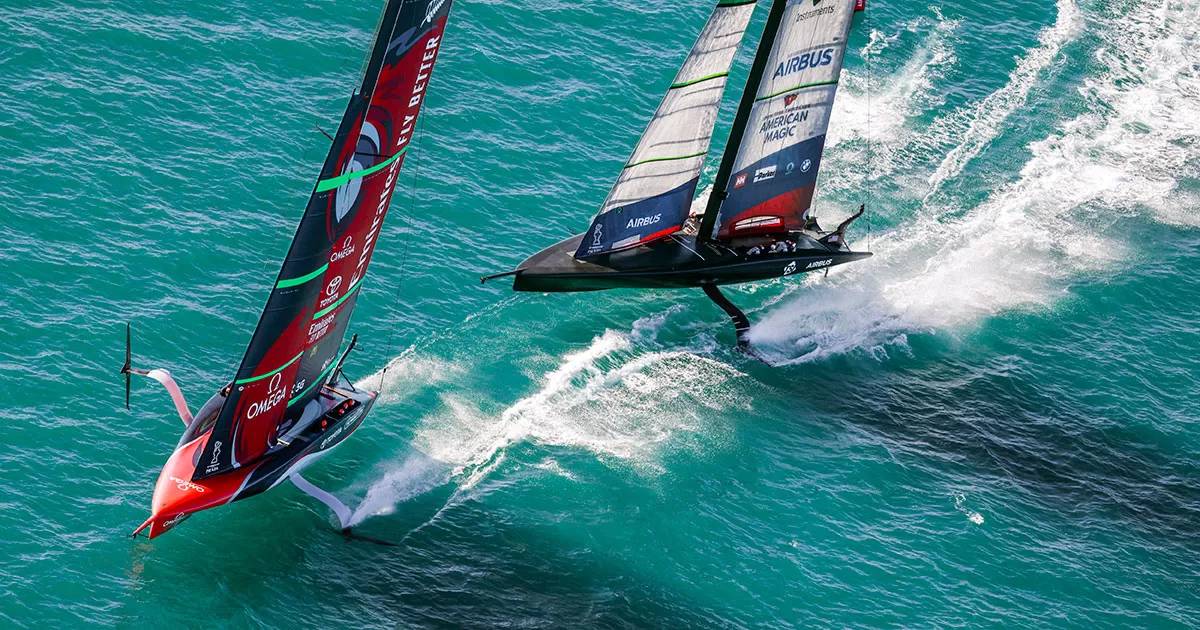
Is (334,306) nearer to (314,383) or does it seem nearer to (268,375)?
(268,375)

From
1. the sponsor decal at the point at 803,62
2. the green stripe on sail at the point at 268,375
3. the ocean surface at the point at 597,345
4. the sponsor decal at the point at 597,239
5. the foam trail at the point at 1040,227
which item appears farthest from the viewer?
the foam trail at the point at 1040,227

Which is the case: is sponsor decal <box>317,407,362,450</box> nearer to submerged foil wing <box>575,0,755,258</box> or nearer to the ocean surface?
the ocean surface

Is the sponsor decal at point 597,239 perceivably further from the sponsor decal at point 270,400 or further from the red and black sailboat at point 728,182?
the sponsor decal at point 270,400

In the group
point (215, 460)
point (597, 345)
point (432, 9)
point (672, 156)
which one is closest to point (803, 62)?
point (672, 156)

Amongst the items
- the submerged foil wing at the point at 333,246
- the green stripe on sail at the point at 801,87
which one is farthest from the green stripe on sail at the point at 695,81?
the submerged foil wing at the point at 333,246

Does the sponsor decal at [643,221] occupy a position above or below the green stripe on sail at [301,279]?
below

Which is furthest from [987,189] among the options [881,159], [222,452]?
[222,452]

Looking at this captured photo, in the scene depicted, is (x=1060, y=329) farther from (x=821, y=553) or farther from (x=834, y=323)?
(x=821, y=553)
